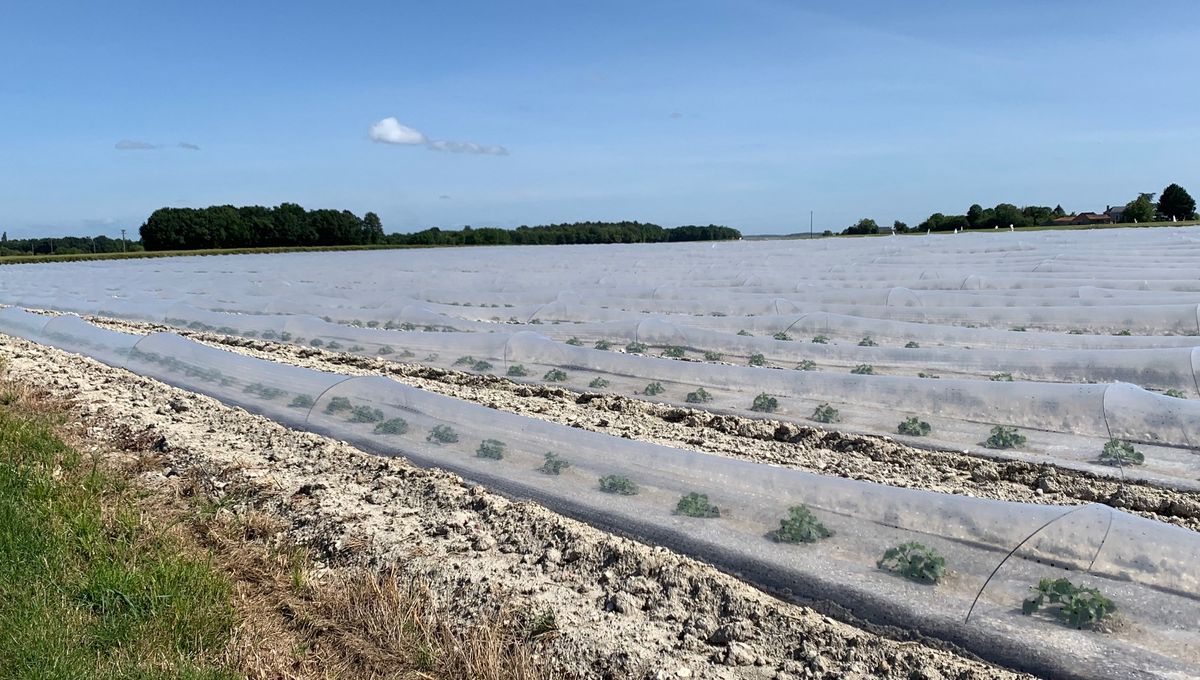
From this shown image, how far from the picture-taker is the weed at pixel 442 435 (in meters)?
6.40

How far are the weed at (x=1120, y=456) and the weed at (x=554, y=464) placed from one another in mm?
3834

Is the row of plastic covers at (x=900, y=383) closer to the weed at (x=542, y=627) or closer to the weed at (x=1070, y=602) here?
the weed at (x=1070, y=602)

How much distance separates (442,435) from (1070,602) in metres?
4.39

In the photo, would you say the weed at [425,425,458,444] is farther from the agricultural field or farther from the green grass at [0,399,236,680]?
the green grass at [0,399,236,680]

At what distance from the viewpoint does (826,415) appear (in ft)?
23.4

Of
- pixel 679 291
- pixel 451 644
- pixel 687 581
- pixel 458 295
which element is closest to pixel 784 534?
pixel 687 581

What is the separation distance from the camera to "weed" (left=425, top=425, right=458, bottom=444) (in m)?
6.40

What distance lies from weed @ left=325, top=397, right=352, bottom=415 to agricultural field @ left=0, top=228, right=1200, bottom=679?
3 cm

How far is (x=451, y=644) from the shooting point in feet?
11.8

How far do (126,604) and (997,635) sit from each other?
400 cm

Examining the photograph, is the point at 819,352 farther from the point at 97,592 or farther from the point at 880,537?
the point at 97,592

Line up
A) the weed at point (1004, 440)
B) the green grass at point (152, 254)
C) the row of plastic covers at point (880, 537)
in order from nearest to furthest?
the row of plastic covers at point (880, 537) → the weed at point (1004, 440) → the green grass at point (152, 254)

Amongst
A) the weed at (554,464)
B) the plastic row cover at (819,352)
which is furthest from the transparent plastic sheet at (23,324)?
the weed at (554,464)

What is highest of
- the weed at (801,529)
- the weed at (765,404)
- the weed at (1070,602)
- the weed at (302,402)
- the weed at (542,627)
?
the weed at (302,402)
